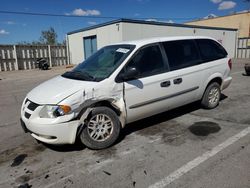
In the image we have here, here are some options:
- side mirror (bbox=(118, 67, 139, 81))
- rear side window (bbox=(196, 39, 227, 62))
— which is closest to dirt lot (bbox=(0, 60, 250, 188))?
side mirror (bbox=(118, 67, 139, 81))

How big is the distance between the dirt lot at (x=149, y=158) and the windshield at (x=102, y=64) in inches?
48.8

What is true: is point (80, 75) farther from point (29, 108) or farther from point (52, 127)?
point (52, 127)

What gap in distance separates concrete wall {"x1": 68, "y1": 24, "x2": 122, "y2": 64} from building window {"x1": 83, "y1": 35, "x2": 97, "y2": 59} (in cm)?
39

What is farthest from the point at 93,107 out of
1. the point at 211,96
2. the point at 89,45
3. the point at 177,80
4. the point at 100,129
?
the point at 89,45

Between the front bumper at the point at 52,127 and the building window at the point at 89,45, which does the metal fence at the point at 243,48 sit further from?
the front bumper at the point at 52,127

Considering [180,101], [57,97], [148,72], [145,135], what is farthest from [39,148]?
[180,101]

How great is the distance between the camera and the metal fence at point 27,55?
20484mm

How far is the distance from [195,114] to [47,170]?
11.5ft

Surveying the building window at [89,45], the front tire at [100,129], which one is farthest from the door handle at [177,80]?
the building window at [89,45]

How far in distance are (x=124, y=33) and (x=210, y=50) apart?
11.8m

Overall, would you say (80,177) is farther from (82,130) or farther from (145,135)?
(145,135)

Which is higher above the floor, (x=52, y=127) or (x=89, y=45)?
(x=89, y=45)

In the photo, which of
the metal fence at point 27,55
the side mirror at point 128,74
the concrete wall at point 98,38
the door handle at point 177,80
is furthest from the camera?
the metal fence at point 27,55

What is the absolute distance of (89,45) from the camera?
2142 cm
